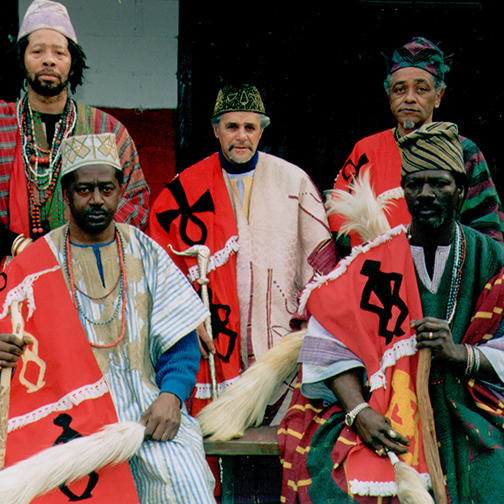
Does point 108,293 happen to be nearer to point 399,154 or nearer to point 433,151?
point 433,151

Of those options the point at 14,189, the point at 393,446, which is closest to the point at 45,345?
the point at 14,189

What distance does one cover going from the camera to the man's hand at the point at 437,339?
3.26 metres

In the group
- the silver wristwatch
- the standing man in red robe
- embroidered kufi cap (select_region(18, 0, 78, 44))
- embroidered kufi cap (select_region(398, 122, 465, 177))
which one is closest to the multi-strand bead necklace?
embroidered kufi cap (select_region(398, 122, 465, 177))

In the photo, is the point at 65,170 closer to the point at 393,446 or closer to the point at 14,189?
the point at 14,189

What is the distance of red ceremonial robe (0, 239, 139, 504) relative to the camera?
3.26 meters

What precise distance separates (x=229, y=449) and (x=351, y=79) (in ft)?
10.3

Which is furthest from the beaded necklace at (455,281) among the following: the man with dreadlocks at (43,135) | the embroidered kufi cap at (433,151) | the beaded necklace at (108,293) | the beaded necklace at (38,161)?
the beaded necklace at (38,161)

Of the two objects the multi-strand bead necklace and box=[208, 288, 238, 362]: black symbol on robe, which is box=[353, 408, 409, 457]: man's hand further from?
box=[208, 288, 238, 362]: black symbol on robe

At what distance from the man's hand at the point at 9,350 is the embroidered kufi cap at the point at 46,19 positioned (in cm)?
179

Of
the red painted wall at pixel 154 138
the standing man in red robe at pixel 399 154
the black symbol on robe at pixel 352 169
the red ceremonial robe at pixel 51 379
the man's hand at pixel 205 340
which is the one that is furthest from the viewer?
the red painted wall at pixel 154 138

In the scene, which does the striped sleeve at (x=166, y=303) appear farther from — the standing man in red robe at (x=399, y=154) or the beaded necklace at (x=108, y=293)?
the standing man in red robe at (x=399, y=154)

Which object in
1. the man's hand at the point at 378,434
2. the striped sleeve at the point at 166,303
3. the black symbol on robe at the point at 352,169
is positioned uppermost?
the black symbol on robe at the point at 352,169

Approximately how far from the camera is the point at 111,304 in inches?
139

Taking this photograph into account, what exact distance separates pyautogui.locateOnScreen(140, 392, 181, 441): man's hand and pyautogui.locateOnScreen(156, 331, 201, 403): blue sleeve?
0.17 feet
